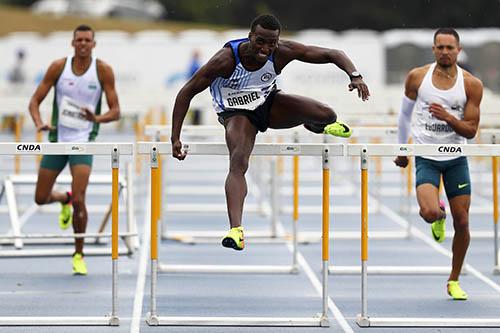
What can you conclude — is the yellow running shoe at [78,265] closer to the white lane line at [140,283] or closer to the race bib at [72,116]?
the white lane line at [140,283]

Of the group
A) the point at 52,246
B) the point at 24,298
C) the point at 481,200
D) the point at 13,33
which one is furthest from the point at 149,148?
the point at 13,33

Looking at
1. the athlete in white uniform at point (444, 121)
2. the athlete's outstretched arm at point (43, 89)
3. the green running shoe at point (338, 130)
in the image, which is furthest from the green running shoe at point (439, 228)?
the athlete's outstretched arm at point (43, 89)

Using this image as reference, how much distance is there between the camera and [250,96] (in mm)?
8648

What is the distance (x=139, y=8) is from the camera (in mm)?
60500

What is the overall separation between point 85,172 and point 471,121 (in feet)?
11.0

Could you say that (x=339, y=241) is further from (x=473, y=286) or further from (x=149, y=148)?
(x=149, y=148)

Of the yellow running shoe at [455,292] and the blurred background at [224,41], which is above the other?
the blurred background at [224,41]

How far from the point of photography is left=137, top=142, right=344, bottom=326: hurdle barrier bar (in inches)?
329

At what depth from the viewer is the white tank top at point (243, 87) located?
8516 mm

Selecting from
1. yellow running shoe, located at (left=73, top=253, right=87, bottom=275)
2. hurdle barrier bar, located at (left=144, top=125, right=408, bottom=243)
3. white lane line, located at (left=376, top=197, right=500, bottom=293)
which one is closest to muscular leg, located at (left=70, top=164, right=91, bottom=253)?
yellow running shoe, located at (left=73, top=253, right=87, bottom=275)

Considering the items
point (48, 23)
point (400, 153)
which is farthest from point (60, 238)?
point (48, 23)

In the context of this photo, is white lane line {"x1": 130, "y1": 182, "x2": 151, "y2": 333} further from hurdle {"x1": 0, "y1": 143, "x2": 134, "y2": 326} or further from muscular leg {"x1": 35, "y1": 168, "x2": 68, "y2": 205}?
muscular leg {"x1": 35, "y1": 168, "x2": 68, "y2": 205}

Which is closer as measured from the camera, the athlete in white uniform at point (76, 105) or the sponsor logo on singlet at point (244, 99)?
the sponsor logo on singlet at point (244, 99)

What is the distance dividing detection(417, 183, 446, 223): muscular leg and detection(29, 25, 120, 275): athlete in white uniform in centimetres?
297
